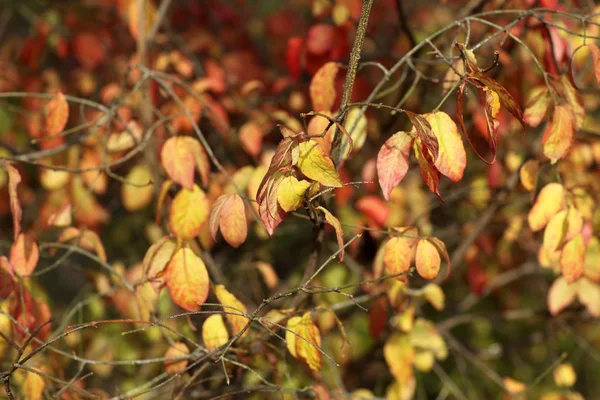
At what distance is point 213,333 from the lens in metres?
1.25

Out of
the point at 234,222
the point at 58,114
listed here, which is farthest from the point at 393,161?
the point at 58,114

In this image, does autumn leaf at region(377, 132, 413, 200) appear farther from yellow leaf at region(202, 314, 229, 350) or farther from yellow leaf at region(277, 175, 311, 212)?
yellow leaf at region(202, 314, 229, 350)

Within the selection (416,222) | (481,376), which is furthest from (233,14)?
(481,376)

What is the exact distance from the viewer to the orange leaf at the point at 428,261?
1.17 m

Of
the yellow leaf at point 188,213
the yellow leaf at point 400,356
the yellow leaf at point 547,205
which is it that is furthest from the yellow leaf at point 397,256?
the yellow leaf at point 400,356

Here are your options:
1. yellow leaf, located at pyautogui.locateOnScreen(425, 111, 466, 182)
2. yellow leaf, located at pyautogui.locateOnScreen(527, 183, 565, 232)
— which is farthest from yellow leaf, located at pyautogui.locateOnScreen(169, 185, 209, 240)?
yellow leaf, located at pyautogui.locateOnScreen(527, 183, 565, 232)

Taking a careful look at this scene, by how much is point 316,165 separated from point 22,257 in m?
0.66

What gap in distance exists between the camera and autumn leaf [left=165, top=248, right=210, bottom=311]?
1191 millimetres

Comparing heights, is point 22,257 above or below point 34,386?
above

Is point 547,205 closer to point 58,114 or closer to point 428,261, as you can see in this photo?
point 428,261

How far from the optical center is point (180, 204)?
4.39ft

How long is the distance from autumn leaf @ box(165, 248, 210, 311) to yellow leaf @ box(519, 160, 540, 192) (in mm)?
649

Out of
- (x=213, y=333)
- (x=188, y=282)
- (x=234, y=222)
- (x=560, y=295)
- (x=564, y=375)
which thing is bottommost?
(x=564, y=375)

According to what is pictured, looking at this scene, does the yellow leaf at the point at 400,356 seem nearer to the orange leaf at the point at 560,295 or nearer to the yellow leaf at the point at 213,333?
the orange leaf at the point at 560,295
